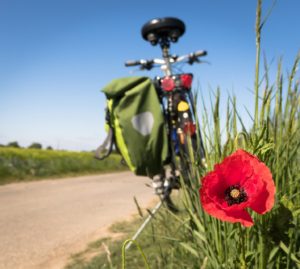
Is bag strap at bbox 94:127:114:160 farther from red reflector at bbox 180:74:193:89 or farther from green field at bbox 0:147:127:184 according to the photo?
green field at bbox 0:147:127:184

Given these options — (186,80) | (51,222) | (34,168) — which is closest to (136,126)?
(186,80)

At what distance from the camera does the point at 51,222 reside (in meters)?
3.36

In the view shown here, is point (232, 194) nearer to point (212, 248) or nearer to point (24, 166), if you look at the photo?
point (212, 248)

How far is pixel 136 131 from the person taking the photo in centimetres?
201

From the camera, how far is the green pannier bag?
2.02 m

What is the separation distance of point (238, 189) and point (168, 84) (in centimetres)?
183

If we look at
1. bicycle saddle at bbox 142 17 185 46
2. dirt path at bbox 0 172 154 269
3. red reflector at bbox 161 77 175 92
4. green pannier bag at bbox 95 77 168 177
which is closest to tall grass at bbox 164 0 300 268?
green pannier bag at bbox 95 77 168 177

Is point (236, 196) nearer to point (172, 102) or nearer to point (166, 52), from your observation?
point (172, 102)

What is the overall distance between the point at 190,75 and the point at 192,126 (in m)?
0.46

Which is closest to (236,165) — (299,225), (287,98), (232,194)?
(232,194)

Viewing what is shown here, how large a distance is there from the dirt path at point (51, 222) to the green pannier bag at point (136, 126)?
86 cm

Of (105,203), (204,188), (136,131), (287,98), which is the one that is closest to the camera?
(204,188)

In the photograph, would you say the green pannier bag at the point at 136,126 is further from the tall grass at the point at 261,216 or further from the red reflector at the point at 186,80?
the tall grass at the point at 261,216

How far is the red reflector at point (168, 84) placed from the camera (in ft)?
7.73
